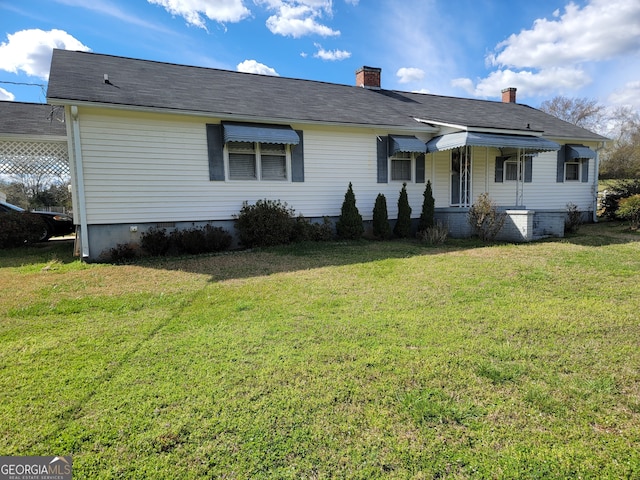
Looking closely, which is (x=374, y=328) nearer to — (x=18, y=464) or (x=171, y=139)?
(x=18, y=464)

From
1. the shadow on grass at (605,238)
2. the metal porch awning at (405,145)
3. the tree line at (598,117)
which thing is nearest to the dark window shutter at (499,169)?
the shadow on grass at (605,238)

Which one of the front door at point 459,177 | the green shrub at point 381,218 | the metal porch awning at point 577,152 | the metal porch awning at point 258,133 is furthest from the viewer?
the metal porch awning at point 577,152

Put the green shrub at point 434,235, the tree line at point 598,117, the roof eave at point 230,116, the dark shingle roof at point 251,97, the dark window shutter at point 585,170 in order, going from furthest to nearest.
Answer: the tree line at point 598,117 < the dark window shutter at point 585,170 < the green shrub at point 434,235 < the dark shingle roof at point 251,97 < the roof eave at point 230,116

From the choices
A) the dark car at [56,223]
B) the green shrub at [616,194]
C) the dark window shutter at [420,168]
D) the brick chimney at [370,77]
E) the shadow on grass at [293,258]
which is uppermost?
the brick chimney at [370,77]

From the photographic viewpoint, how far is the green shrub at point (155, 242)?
27.5 ft

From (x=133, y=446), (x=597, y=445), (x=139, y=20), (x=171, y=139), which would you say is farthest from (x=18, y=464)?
(x=139, y=20)

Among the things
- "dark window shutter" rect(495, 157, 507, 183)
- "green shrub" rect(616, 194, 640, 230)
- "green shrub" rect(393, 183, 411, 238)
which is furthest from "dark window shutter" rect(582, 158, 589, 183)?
"green shrub" rect(393, 183, 411, 238)

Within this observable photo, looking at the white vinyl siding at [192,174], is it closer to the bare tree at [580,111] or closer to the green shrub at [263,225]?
the green shrub at [263,225]

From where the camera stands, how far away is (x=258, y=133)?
29.9 ft

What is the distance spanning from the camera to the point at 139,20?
37.8 ft

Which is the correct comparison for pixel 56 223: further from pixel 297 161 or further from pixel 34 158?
pixel 297 161

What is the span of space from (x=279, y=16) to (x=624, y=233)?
46.0ft

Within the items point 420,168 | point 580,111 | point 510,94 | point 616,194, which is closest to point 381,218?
point 420,168

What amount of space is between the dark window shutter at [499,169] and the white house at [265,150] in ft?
0.18
